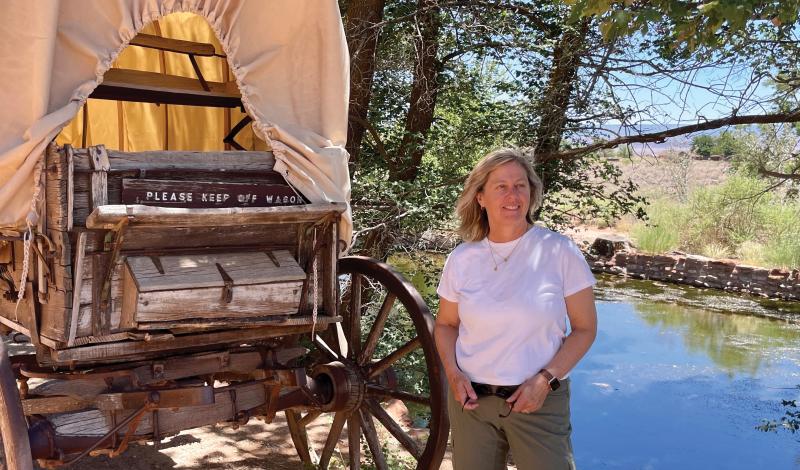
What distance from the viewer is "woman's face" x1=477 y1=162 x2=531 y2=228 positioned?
262 centimetres

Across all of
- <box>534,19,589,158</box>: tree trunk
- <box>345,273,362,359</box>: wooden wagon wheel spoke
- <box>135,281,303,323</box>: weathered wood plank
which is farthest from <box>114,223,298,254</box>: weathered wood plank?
<box>534,19,589,158</box>: tree trunk

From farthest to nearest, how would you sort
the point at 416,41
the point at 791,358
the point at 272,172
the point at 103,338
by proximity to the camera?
the point at 791,358 < the point at 416,41 < the point at 272,172 < the point at 103,338

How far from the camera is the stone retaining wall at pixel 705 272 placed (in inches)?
554

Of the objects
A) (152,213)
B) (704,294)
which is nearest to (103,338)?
(152,213)

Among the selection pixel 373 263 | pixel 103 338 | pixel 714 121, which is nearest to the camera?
pixel 103 338

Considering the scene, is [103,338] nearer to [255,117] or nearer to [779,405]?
[255,117]

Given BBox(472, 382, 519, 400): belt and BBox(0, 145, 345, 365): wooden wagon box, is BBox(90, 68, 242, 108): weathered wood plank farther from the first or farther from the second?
BBox(472, 382, 519, 400): belt

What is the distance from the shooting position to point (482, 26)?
23.1ft

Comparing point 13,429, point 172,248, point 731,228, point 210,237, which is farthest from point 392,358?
point 731,228

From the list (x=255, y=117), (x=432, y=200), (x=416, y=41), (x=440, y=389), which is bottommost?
(x=440, y=389)

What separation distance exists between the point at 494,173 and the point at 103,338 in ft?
5.13

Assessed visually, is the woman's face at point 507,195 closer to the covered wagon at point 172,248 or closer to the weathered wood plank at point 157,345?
the covered wagon at point 172,248

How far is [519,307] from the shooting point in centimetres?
246

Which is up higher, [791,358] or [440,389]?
[440,389]
